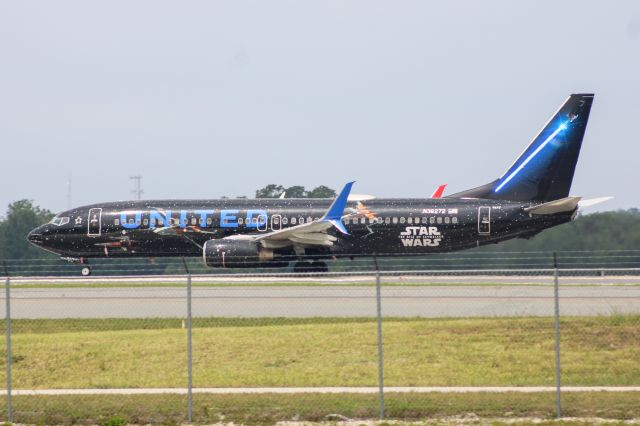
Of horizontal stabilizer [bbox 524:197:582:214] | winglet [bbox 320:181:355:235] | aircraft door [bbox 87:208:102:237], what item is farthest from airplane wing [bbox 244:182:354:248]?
horizontal stabilizer [bbox 524:197:582:214]

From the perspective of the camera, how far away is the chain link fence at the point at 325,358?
16.1 m

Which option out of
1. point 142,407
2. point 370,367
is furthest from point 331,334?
point 142,407

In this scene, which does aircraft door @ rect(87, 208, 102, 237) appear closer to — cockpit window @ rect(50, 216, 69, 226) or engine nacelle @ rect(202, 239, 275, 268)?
cockpit window @ rect(50, 216, 69, 226)

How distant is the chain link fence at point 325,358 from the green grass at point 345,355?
4 centimetres

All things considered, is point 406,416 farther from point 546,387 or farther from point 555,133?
point 555,133

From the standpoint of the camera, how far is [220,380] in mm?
18703

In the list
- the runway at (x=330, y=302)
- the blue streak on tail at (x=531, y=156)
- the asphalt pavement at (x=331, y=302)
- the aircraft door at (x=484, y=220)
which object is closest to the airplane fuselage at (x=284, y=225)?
the aircraft door at (x=484, y=220)

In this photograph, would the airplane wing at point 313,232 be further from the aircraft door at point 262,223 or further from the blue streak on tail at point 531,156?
the blue streak on tail at point 531,156

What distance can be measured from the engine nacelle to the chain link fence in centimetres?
1017

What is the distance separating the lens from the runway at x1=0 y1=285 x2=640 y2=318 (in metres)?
26.6

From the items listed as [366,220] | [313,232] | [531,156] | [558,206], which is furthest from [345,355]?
[531,156]

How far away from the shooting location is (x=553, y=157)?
41.0 meters

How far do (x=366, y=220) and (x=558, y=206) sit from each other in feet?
23.0

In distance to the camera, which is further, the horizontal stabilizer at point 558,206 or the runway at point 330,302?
the horizontal stabilizer at point 558,206
